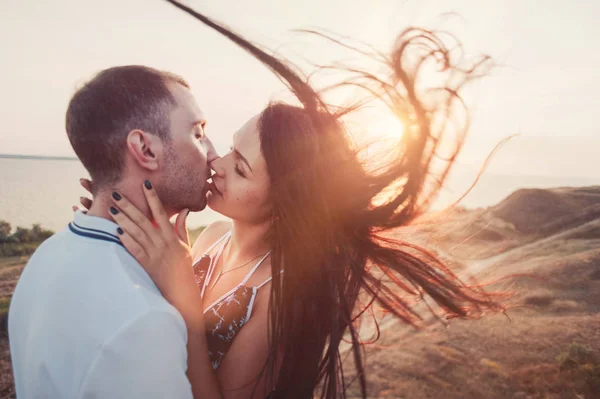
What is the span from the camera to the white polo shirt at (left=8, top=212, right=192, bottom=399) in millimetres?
1468

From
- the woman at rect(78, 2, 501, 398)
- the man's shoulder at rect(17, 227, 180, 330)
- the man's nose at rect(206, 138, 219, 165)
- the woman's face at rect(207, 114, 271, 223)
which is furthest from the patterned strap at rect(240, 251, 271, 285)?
the man's shoulder at rect(17, 227, 180, 330)

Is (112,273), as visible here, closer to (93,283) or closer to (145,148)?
(93,283)

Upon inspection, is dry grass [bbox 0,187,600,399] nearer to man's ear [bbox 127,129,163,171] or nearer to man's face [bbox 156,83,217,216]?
man's face [bbox 156,83,217,216]

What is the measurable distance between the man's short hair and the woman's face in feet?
2.20

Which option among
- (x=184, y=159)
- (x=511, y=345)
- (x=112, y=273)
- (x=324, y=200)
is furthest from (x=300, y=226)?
(x=511, y=345)

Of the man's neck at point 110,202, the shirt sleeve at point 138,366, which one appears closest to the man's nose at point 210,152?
the man's neck at point 110,202

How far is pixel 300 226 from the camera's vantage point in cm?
282

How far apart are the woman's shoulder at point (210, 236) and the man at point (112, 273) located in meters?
1.33

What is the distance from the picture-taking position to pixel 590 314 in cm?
434

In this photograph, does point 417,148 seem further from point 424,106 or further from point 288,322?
point 288,322

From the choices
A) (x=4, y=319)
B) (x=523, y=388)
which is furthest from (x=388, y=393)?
(x=4, y=319)

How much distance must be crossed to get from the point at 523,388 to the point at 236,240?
284cm

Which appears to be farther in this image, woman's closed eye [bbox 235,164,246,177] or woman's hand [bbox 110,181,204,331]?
woman's closed eye [bbox 235,164,246,177]

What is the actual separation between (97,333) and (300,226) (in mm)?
1565
